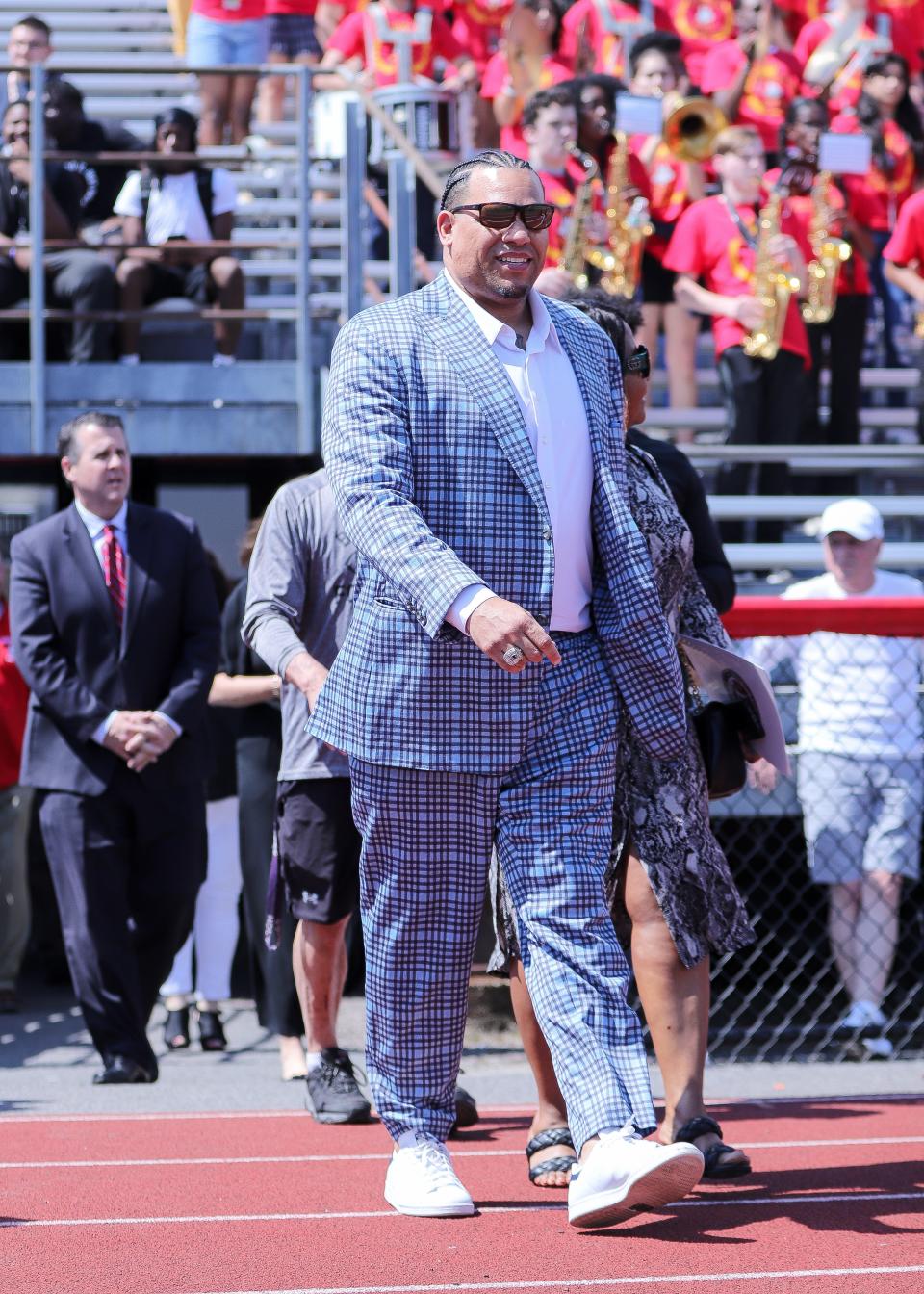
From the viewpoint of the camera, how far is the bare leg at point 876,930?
6941mm

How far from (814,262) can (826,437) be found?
90 cm

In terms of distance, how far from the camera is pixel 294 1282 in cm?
360

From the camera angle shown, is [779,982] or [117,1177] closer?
[117,1177]

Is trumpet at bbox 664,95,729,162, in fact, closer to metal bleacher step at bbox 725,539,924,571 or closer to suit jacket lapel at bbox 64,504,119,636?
metal bleacher step at bbox 725,539,924,571

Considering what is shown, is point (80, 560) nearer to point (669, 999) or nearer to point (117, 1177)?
point (117, 1177)

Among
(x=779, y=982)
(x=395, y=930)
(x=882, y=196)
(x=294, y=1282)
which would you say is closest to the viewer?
(x=294, y=1282)

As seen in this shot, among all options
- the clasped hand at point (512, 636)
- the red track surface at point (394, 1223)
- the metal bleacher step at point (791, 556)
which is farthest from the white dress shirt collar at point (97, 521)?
the metal bleacher step at point (791, 556)

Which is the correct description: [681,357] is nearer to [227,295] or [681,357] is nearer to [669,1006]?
[227,295]

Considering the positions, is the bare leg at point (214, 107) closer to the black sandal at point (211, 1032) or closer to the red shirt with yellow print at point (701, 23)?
the red shirt with yellow print at point (701, 23)

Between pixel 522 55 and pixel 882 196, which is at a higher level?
pixel 522 55

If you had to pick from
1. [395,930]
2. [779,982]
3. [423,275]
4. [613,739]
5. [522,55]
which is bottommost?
[779,982]

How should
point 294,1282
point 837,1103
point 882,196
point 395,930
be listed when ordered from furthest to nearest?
point 882,196, point 837,1103, point 395,930, point 294,1282

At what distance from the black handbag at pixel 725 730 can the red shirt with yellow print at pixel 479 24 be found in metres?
7.96

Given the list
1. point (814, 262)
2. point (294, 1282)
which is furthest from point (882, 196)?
point (294, 1282)
